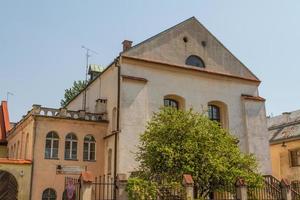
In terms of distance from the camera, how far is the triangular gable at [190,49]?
26.8 meters

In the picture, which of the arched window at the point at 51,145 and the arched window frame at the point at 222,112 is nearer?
the arched window at the point at 51,145

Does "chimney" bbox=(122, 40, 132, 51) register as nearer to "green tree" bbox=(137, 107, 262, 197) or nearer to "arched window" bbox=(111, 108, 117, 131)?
"arched window" bbox=(111, 108, 117, 131)

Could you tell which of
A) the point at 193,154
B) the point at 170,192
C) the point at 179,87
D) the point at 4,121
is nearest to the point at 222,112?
the point at 179,87

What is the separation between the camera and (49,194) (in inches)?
921

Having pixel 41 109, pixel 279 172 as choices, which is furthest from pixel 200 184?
pixel 279 172

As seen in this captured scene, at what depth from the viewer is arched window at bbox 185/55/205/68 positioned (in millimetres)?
28453

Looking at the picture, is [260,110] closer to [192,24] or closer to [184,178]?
[192,24]

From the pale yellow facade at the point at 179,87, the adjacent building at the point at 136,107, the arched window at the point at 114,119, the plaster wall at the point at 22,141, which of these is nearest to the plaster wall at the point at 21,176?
the adjacent building at the point at 136,107

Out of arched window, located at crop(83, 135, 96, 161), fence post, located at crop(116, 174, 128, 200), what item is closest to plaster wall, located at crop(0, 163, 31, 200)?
arched window, located at crop(83, 135, 96, 161)

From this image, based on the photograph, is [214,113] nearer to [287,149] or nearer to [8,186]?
[287,149]

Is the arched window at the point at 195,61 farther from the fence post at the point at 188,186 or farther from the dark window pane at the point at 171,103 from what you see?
the fence post at the point at 188,186

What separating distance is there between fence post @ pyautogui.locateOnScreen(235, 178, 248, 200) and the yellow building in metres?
17.0

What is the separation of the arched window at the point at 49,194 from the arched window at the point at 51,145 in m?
2.01

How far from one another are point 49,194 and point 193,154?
9477mm
